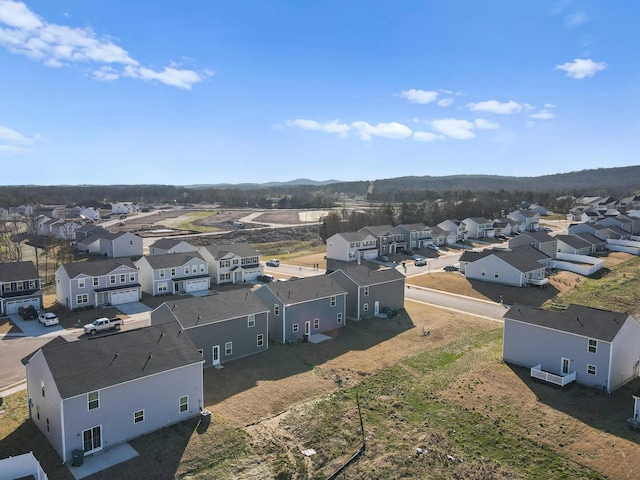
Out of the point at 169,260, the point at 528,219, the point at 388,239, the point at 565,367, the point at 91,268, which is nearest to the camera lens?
the point at 565,367

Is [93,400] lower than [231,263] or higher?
A: lower

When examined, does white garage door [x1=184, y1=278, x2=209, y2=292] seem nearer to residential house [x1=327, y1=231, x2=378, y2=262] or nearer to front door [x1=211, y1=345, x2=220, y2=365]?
front door [x1=211, y1=345, x2=220, y2=365]

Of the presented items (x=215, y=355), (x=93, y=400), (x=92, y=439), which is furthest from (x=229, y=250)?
(x=92, y=439)

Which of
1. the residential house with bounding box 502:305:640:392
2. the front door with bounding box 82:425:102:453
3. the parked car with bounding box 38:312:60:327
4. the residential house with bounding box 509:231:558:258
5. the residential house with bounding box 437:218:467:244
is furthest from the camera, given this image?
the residential house with bounding box 437:218:467:244

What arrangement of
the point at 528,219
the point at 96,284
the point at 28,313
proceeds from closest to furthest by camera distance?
the point at 28,313 < the point at 96,284 < the point at 528,219

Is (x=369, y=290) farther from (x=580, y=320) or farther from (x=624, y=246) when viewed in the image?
(x=624, y=246)

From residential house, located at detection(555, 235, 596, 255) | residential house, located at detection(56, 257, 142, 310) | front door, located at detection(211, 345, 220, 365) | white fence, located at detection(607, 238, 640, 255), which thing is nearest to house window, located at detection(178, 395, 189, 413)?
front door, located at detection(211, 345, 220, 365)

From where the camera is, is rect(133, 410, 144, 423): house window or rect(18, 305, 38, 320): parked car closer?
rect(133, 410, 144, 423): house window
